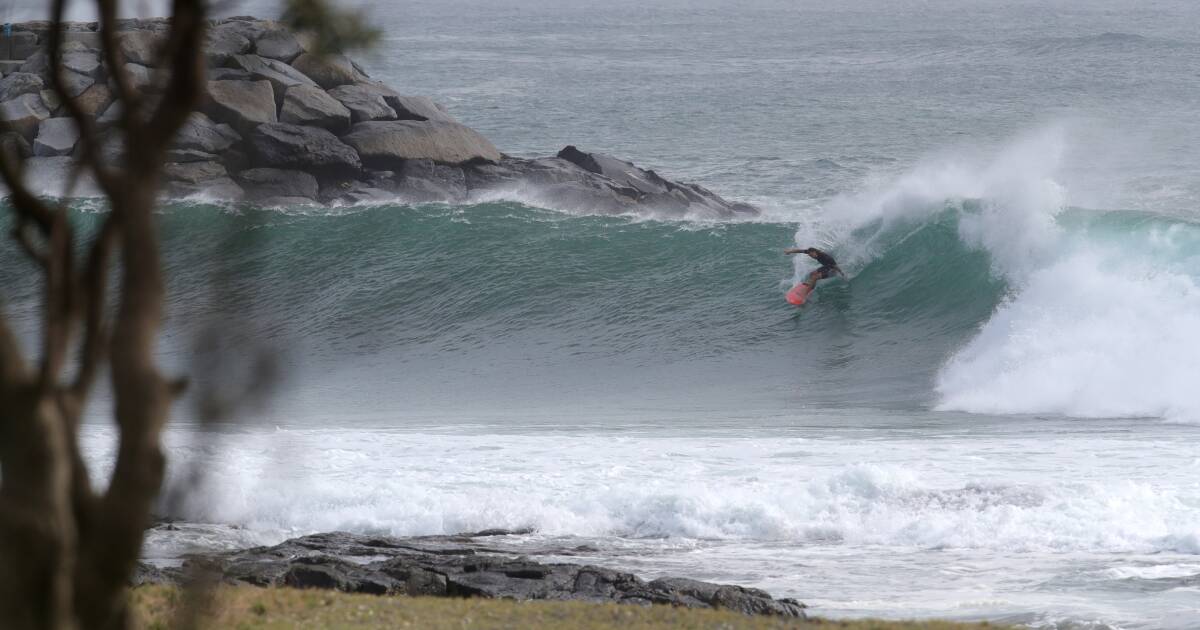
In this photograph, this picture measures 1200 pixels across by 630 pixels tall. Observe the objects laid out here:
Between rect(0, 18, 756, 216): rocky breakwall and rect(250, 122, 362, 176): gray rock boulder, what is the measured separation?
0.08 feet

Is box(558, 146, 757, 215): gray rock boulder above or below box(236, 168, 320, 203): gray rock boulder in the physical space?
above

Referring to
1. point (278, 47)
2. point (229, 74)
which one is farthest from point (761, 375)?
point (278, 47)

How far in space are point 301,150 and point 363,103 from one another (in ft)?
7.29

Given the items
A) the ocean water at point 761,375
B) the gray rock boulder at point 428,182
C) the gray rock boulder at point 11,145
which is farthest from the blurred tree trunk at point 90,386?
the gray rock boulder at point 428,182

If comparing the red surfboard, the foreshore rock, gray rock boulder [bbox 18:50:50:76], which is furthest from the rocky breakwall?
the foreshore rock

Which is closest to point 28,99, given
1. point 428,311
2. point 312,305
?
point 312,305

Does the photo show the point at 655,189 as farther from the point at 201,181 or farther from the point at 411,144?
the point at 201,181

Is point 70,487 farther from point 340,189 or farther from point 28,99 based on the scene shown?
point 28,99

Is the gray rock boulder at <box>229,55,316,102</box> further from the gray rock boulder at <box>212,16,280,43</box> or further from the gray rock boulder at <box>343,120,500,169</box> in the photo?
the gray rock boulder at <box>343,120,500,169</box>

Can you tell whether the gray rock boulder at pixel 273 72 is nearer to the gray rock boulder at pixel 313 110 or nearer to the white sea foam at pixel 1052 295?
the gray rock boulder at pixel 313 110

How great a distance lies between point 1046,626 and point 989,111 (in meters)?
47.6

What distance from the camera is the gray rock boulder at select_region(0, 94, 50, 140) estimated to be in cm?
3169

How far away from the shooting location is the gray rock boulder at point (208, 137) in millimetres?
31453

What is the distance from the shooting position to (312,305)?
1036 inches
